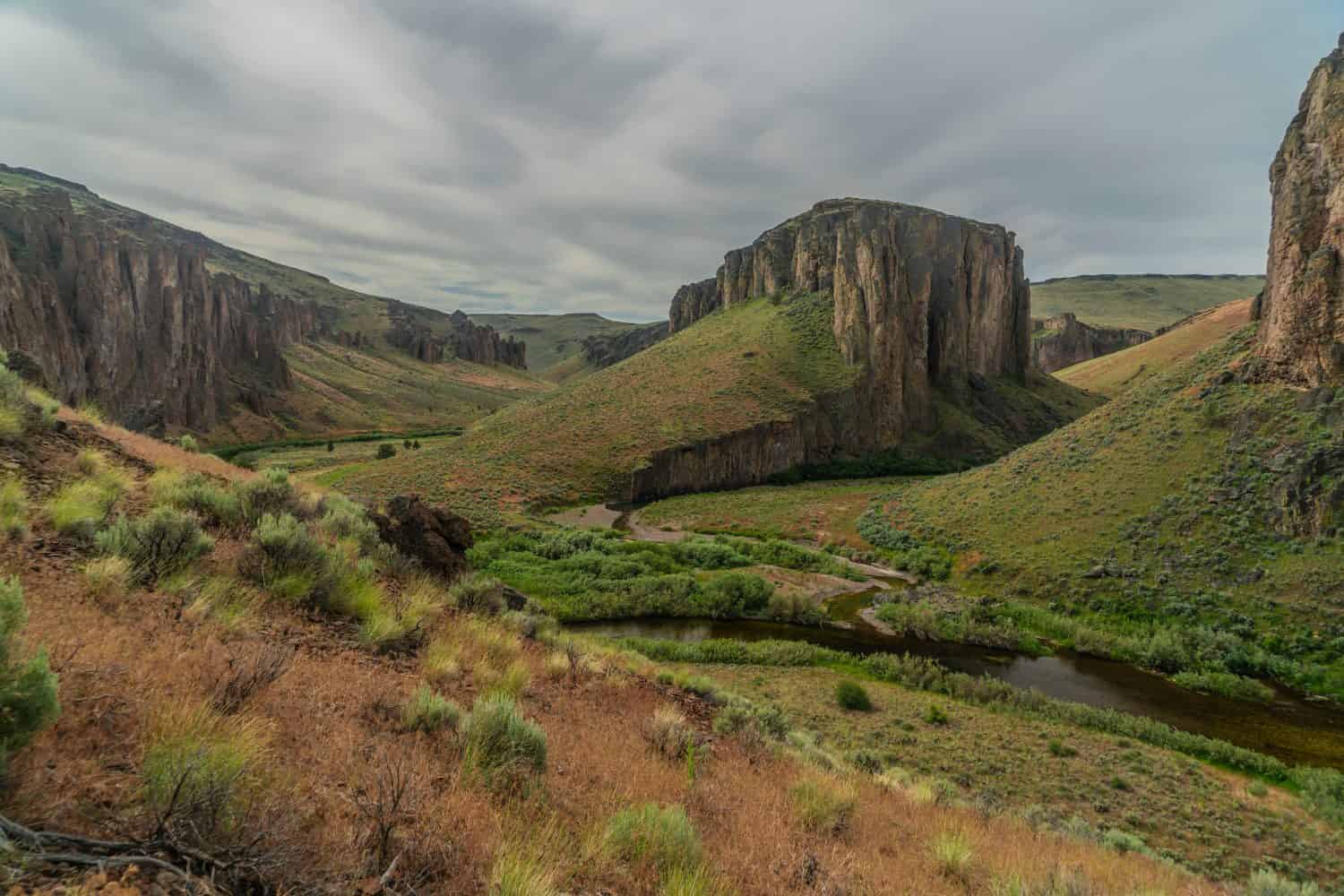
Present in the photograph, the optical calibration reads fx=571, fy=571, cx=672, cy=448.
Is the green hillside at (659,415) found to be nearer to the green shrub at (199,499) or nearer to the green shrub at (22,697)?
the green shrub at (199,499)

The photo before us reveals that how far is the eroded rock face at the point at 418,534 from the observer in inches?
455

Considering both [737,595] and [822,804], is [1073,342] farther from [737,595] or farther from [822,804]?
[822,804]

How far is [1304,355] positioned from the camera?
2986 centimetres

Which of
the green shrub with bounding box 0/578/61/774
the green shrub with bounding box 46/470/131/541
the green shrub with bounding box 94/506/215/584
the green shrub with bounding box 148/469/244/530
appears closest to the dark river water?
the green shrub with bounding box 148/469/244/530

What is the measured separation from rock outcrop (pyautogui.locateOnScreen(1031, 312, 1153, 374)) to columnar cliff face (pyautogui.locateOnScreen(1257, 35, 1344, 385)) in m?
120

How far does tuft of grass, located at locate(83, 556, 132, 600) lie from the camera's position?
16.9 feet

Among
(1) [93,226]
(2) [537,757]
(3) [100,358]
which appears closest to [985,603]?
(2) [537,757]

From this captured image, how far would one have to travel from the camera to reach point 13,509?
6098mm

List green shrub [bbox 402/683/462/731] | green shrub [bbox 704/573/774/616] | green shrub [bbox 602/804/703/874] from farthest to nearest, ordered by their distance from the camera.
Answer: green shrub [bbox 704/573/774/616], green shrub [bbox 402/683/462/731], green shrub [bbox 602/804/703/874]

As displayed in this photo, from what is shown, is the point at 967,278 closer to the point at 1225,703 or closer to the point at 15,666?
the point at 1225,703

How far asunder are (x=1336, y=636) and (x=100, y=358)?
9551 cm

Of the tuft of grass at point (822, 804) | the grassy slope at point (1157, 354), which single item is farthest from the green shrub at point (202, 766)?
the grassy slope at point (1157, 354)

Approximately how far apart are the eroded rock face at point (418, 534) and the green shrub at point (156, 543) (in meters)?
4.39

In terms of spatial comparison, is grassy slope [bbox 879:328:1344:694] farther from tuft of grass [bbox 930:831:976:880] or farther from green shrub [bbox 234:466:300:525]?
green shrub [bbox 234:466:300:525]
